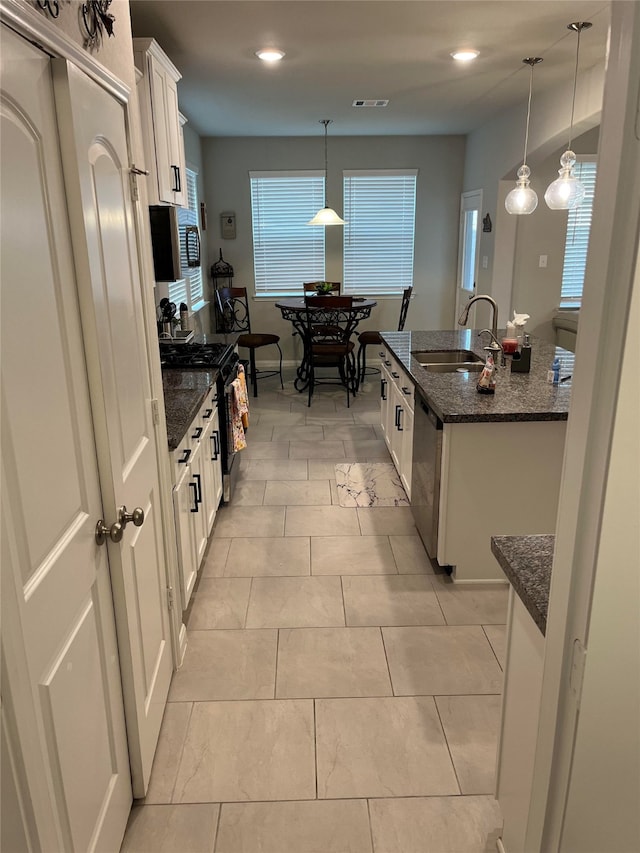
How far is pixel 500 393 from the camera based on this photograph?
2951 millimetres

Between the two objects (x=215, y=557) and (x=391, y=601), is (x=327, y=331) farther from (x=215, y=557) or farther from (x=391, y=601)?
(x=391, y=601)

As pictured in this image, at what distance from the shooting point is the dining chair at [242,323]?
21.1 feet

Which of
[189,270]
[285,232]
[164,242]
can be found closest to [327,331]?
[189,270]

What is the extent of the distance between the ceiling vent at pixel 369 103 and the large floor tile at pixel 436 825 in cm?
491

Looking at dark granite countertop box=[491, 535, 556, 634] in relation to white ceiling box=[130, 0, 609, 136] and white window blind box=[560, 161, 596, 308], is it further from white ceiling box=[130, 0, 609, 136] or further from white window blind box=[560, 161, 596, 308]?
white window blind box=[560, 161, 596, 308]

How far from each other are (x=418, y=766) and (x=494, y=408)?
1455 mm

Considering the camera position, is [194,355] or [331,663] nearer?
[331,663]

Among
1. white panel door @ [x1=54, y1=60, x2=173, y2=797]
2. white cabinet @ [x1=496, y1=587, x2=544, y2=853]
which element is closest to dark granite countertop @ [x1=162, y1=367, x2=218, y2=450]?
white panel door @ [x1=54, y1=60, x2=173, y2=797]

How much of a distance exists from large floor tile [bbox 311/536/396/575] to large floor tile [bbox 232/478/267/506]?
61 centimetres

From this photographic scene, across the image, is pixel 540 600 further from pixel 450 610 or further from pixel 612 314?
pixel 450 610

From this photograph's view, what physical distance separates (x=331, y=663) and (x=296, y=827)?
2.32ft

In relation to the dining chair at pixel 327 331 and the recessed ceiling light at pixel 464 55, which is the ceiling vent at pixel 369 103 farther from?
the dining chair at pixel 327 331

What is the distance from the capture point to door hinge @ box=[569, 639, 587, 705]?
3.08ft

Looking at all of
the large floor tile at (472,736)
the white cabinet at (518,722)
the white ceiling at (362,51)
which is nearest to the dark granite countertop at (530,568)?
the white cabinet at (518,722)
